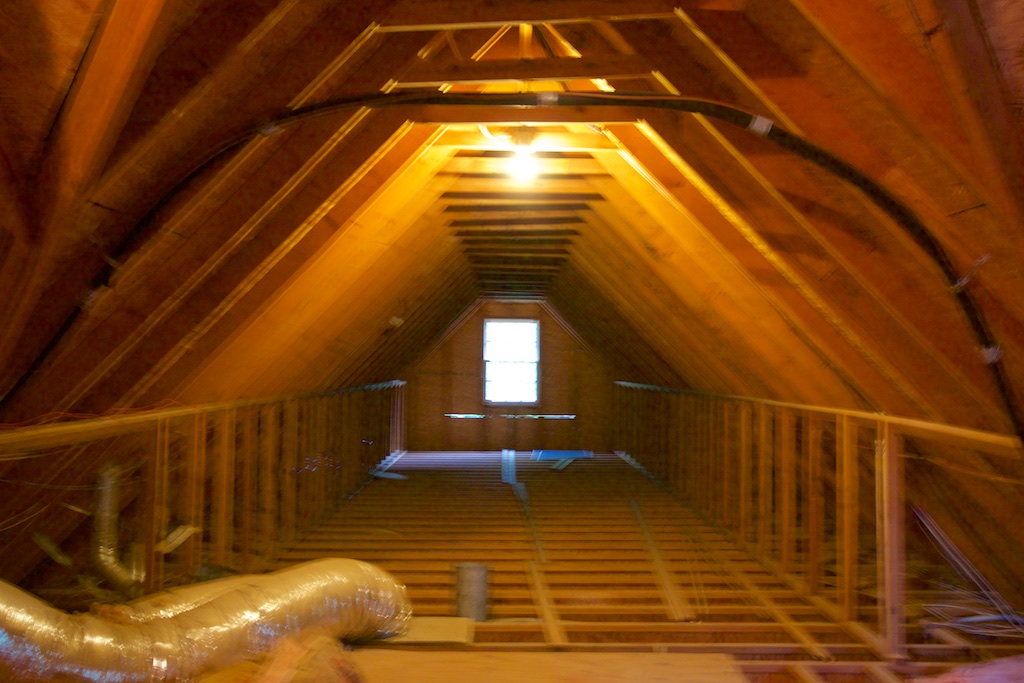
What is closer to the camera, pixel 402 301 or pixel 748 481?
pixel 748 481

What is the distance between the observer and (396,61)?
130 inches

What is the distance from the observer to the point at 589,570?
213 inches

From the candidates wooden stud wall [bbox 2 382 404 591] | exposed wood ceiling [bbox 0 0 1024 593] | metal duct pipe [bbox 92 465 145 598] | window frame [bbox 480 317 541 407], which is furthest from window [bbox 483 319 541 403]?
metal duct pipe [bbox 92 465 145 598]

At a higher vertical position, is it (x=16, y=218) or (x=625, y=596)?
(x=16, y=218)

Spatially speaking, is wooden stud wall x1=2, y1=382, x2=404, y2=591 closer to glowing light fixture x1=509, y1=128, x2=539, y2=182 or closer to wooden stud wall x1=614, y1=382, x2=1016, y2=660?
glowing light fixture x1=509, y1=128, x2=539, y2=182

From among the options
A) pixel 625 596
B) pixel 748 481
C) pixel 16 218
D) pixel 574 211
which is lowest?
pixel 625 596

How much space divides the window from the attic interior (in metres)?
5.78

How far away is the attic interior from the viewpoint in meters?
2.36

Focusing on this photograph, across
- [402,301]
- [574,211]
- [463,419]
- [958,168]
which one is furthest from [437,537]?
[463,419]

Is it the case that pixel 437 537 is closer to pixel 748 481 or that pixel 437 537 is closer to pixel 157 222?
pixel 748 481

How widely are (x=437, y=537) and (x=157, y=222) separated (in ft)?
12.9

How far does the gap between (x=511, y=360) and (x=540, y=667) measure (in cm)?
995

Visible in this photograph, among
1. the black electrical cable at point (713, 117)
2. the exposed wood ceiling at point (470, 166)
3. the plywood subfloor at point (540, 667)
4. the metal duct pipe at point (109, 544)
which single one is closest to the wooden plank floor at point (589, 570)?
the plywood subfloor at point (540, 667)

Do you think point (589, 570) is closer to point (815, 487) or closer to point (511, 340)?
point (815, 487)
